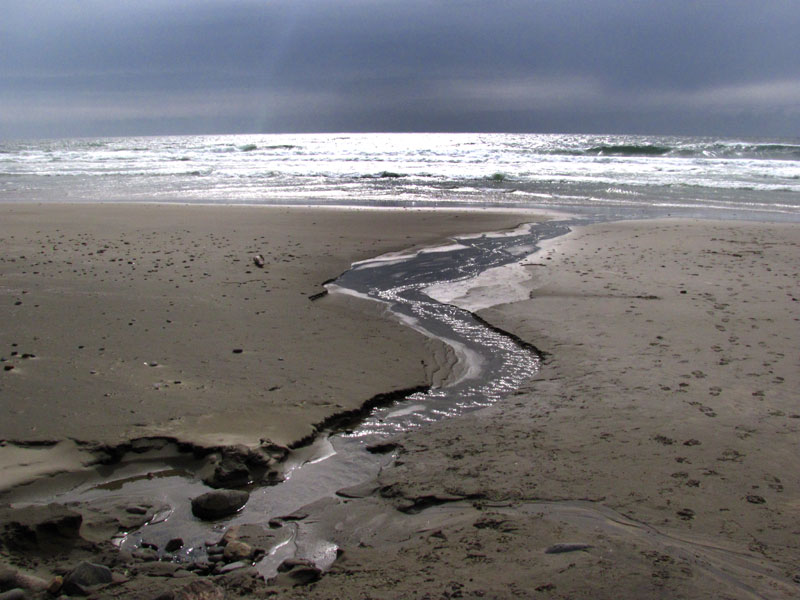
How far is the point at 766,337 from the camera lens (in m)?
5.77

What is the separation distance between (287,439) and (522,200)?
16.5m

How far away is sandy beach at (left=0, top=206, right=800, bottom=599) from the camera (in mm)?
2631

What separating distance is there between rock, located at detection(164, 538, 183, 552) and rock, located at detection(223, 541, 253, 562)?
0.25 m

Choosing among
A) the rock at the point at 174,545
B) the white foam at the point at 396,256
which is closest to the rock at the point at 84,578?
the rock at the point at 174,545

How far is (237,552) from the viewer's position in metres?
2.79

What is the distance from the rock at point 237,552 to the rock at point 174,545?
0.82 ft

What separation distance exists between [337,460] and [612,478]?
160cm

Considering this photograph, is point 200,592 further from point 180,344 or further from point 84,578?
point 180,344

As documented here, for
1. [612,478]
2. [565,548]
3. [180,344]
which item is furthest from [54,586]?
[180,344]

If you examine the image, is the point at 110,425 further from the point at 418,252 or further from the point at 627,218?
the point at 627,218

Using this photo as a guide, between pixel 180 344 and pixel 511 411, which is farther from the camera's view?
pixel 180 344

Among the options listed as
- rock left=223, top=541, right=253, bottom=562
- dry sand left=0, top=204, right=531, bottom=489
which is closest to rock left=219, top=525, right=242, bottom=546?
rock left=223, top=541, right=253, bottom=562

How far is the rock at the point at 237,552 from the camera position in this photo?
→ 2.78 meters

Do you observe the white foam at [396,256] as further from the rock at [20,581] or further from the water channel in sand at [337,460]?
the rock at [20,581]
